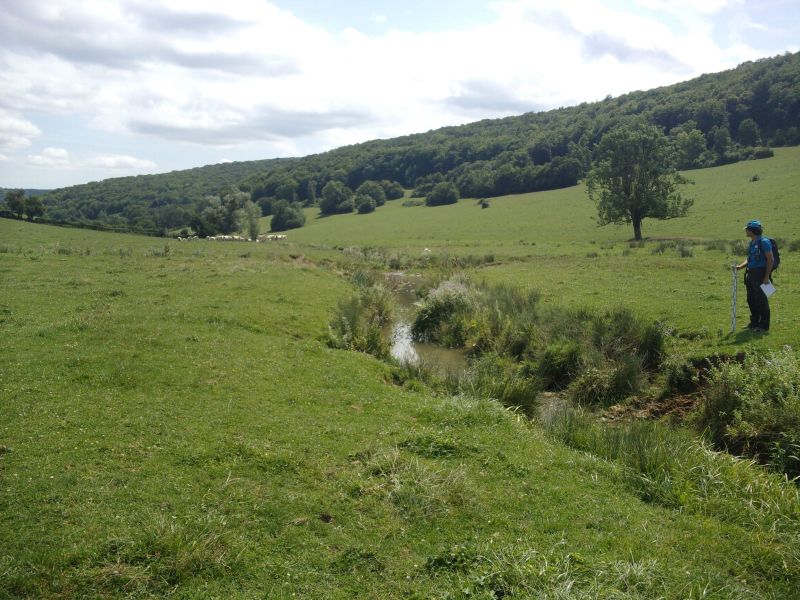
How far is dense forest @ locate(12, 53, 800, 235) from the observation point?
8938 centimetres

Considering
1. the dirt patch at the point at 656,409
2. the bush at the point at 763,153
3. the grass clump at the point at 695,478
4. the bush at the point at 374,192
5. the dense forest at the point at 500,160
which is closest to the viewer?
the grass clump at the point at 695,478

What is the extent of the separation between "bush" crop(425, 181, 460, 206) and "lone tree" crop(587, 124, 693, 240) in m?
55.8

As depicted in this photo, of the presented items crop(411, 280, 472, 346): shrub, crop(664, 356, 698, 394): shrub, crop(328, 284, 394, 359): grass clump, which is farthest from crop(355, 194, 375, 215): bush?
crop(664, 356, 698, 394): shrub

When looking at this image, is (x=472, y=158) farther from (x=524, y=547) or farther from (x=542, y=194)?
(x=524, y=547)

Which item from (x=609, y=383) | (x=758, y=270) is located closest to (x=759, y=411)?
(x=609, y=383)

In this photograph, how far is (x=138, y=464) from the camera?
850 centimetres

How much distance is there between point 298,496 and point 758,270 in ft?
42.0

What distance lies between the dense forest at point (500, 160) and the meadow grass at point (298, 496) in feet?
155

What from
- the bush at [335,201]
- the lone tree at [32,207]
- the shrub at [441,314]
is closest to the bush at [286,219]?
the bush at [335,201]

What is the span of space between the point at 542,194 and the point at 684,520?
8935 centimetres

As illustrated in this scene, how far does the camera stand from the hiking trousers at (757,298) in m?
14.2

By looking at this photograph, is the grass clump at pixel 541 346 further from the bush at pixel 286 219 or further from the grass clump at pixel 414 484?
the bush at pixel 286 219

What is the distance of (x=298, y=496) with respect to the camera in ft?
26.7

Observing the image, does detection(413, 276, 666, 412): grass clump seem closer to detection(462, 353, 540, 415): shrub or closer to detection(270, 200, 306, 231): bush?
detection(462, 353, 540, 415): shrub
